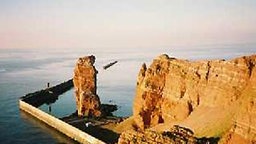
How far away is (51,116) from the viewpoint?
3263 inches

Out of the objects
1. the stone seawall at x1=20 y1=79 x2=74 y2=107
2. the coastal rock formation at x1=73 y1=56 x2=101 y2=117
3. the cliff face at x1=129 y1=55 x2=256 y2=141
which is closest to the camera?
the cliff face at x1=129 y1=55 x2=256 y2=141

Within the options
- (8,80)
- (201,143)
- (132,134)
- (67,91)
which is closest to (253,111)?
(201,143)

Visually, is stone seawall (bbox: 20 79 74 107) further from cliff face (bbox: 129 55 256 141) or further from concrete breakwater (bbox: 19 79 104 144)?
cliff face (bbox: 129 55 256 141)

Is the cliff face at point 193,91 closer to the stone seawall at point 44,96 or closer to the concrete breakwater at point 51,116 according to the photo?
the concrete breakwater at point 51,116

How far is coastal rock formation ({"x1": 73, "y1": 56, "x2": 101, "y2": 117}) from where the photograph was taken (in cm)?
8554

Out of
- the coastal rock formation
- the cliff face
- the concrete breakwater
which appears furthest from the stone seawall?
the cliff face

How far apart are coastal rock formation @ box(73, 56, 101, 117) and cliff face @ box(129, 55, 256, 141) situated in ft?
62.6

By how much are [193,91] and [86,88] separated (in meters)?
35.1

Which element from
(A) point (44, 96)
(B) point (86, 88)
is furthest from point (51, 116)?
(A) point (44, 96)

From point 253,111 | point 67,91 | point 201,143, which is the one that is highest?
point 253,111

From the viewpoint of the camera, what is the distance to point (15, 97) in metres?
117

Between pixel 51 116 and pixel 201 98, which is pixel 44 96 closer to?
pixel 51 116

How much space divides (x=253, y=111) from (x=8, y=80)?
135959 millimetres

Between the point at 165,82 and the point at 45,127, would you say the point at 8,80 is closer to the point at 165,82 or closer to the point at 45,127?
the point at 45,127
